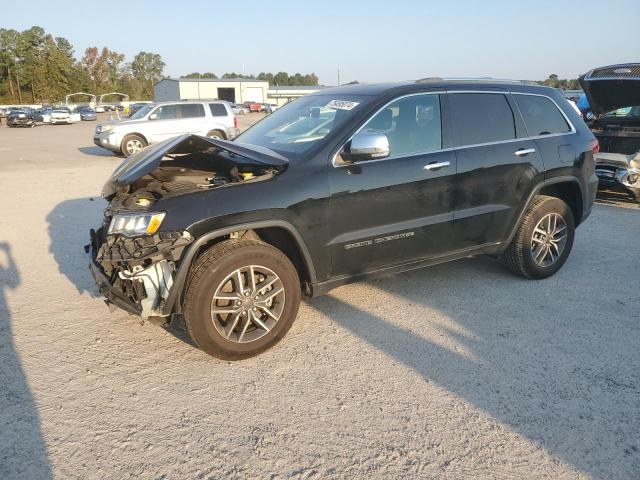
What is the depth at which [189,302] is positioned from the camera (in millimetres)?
3148

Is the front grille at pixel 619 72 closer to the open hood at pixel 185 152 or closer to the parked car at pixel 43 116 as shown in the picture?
the open hood at pixel 185 152

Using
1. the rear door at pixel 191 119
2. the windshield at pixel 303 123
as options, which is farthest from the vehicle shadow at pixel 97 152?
the windshield at pixel 303 123

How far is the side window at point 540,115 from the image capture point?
459 centimetres

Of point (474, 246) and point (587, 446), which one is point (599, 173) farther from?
point (587, 446)

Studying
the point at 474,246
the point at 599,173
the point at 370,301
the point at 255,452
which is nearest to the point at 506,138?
the point at 474,246

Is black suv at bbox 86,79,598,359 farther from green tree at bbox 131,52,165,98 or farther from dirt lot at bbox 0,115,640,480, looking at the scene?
green tree at bbox 131,52,165,98

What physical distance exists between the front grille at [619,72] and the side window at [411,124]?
15.8 ft

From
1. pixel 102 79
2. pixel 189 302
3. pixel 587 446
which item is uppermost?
pixel 102 79

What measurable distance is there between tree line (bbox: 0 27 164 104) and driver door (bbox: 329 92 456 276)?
104 metres

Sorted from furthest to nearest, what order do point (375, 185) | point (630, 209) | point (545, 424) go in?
point (630, 209)
point (375, 185)
point (545, 424)

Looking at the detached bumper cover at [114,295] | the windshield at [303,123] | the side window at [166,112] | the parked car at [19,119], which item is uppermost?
the parked car at [19,119]

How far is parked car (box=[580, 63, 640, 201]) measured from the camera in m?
7.37

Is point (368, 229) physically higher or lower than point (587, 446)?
higher

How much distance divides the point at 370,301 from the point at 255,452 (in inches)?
81.2
